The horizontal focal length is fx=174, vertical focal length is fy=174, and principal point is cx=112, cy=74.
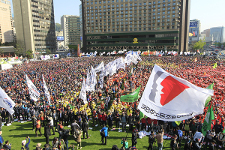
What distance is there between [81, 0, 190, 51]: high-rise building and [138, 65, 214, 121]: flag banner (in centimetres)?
8692

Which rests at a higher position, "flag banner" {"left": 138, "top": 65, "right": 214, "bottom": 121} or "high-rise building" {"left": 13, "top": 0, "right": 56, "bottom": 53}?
"high-rise building" {"left": 13, "top": 0, "right": 56, "bottom": 53}

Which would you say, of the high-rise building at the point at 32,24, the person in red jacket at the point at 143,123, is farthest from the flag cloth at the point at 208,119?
the high-rise building at the point at 32,24

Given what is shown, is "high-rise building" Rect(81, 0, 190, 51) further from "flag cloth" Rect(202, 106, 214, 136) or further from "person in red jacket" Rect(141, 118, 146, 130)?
"flag cloth" Rect(202, 106, 214, 136)

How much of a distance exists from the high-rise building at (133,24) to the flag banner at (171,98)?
3422 inches

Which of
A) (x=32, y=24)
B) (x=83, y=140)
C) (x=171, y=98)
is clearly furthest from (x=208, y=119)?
(x=32, y=24)

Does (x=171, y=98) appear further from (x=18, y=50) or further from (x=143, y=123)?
(x=18, y=50)

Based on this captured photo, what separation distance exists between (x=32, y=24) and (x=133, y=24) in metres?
58.2

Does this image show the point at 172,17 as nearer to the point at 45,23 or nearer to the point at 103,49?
the point at 103,49

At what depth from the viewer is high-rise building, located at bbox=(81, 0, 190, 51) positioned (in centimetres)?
8975

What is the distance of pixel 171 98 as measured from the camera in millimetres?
6621

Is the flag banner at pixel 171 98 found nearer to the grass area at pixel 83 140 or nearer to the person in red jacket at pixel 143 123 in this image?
the grass area at pixel 83 140

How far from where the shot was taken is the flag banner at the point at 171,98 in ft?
20.3

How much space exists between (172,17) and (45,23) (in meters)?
75.7

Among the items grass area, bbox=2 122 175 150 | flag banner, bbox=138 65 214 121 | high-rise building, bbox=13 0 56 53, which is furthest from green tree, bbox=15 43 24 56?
flag banner, bbox=138 65 214 121
